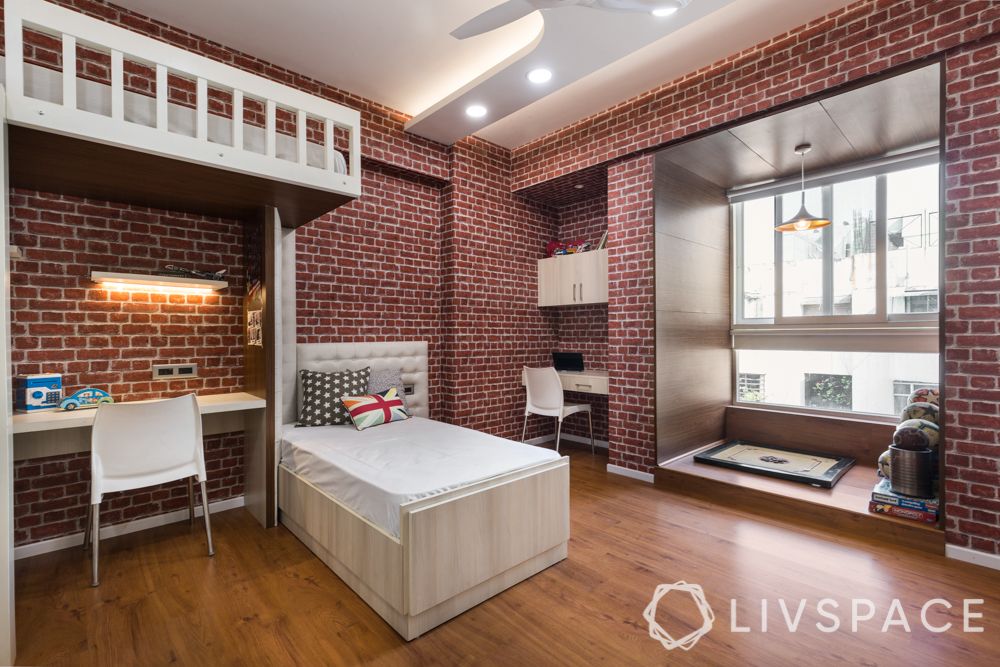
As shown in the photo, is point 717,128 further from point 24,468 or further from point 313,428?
point 24,468

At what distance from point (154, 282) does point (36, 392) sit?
82 cm

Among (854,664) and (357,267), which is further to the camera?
(357,267)

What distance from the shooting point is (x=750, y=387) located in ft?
15.2

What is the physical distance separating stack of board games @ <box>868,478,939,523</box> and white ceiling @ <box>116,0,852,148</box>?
9.66 ft

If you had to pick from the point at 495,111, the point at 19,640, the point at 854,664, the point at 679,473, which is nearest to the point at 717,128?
the point at 495,111

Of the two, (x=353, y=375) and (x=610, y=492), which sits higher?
(x=353, y=375)

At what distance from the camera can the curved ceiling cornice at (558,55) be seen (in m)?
2.52

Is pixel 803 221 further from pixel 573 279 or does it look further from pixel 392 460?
pixel 392 460

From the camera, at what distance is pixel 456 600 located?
2.04 meters

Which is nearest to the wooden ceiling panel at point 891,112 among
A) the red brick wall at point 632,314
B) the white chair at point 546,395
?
the red brick wall at point 632,314

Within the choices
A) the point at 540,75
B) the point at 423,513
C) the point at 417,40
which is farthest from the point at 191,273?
the point at 540,75

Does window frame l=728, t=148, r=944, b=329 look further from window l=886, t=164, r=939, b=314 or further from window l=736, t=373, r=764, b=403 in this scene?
window l=736, t=373, r=764, b=403

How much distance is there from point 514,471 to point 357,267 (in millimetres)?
2454

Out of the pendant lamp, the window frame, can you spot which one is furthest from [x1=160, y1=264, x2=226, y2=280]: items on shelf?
the window frame
